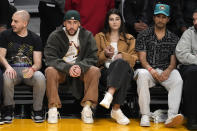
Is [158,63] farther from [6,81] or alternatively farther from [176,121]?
[6,81]

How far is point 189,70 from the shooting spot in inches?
164

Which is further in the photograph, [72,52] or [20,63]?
[72,52]

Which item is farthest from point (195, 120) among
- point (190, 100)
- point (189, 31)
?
point (189, 31)

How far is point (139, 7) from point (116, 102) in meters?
1.49

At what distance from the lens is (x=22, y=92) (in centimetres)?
462

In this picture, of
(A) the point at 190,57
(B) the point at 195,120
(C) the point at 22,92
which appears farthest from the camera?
(C) the point at 22,92

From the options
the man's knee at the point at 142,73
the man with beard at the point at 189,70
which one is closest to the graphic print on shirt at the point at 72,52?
the man's knee at the point at 142,73

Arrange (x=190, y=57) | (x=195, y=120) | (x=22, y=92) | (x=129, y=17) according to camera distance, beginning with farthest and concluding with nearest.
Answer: (x=129, y=17), (x=22, y=92), (x=190, y=57), (x=195, y=120)

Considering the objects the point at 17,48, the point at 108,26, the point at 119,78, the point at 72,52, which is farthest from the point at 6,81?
the point at 108,26

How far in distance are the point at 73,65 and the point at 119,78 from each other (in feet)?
1.68

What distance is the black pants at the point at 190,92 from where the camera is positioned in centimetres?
409

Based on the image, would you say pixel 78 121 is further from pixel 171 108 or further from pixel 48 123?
pixel 171 108

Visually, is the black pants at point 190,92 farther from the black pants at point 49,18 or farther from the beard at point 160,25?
the black pants at point 49,18

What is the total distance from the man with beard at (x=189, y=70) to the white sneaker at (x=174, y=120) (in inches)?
5.3
